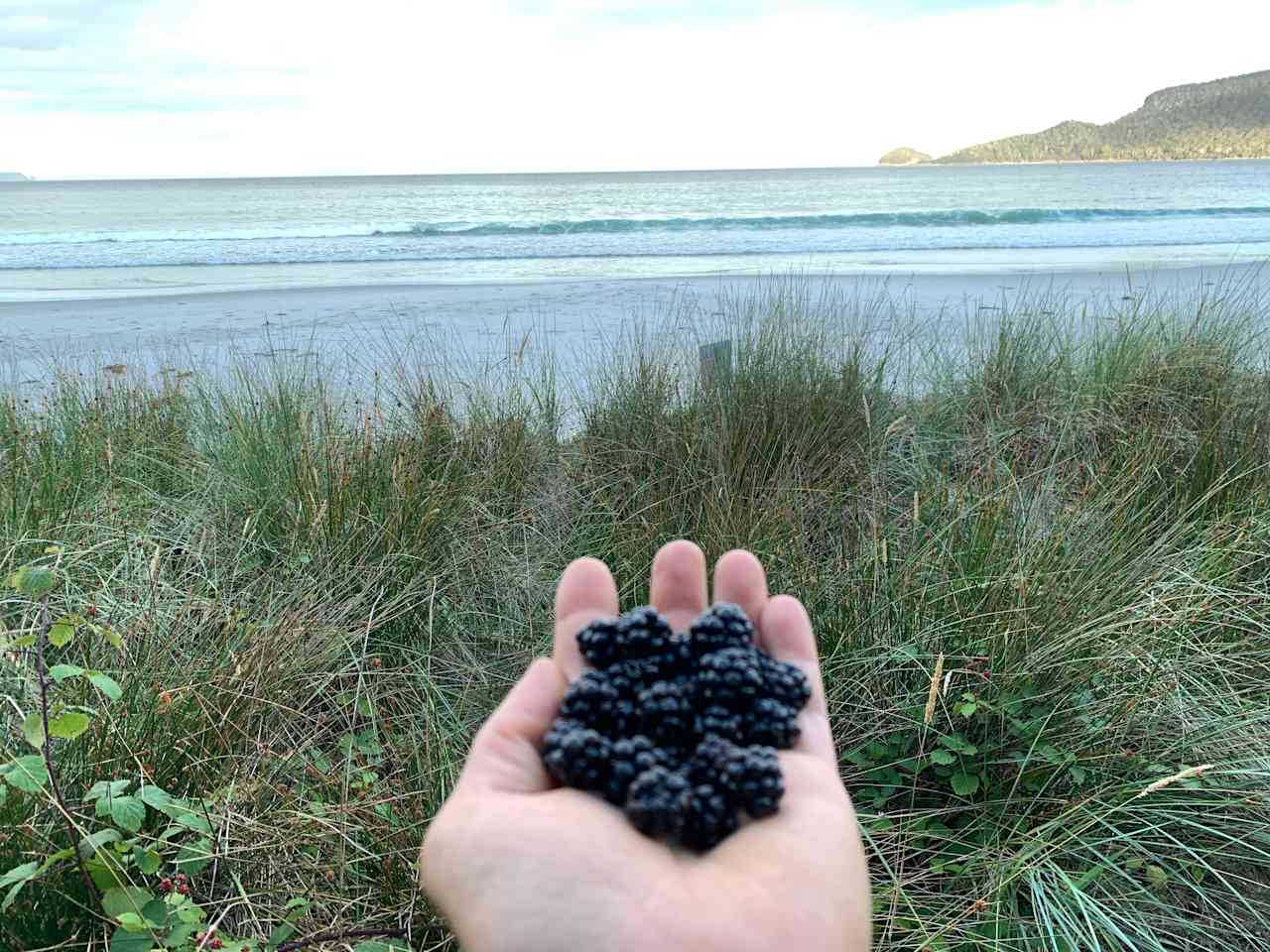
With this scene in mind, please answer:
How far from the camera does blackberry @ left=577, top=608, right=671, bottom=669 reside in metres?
1.80

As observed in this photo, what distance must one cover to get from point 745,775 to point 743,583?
60 cm

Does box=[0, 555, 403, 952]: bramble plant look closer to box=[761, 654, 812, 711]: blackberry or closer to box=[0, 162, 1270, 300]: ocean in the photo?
box=[761, 654, 812, 711]: blackberry

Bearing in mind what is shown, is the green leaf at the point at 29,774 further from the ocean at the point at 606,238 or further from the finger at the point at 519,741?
the ocean at the point at 606,238

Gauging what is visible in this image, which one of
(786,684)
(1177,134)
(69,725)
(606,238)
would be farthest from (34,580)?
(1177,134)

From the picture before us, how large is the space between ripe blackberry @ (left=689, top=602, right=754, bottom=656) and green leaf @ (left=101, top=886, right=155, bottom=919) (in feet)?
4.43

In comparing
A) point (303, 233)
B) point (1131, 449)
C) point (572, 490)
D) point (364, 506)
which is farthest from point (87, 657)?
point (303, 233)

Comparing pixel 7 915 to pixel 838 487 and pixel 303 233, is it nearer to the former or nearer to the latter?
pixel 838 487

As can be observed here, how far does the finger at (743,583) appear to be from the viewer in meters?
2.03

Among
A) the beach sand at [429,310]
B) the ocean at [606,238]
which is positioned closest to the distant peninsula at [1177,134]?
the ocean at [606,238]

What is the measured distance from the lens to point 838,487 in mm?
4258

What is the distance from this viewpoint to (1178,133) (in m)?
111

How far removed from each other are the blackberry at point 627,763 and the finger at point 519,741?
0.14 metres

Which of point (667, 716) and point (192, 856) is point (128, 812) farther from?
point (667, 716)

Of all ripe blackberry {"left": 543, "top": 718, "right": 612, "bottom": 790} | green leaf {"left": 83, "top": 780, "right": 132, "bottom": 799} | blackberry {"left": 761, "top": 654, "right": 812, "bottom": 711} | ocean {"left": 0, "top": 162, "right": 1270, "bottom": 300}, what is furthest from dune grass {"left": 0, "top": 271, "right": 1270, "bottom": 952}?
ocean {"left": 0, "top": 162, "right": 1270, "bottom": 300}
